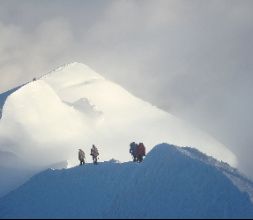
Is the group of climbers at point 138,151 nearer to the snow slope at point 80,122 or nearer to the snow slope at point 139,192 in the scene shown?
the snow slope at point 139,192

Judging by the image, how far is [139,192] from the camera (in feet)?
115

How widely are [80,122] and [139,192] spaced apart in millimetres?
38208

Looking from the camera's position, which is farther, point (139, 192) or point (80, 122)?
point (80, 122)

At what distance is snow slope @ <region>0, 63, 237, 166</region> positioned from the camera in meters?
62.2

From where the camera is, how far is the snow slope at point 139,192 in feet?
106

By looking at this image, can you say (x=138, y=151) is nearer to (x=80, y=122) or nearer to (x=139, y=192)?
(x=139, y=192)

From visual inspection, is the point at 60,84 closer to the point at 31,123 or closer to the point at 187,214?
the point at 31,123

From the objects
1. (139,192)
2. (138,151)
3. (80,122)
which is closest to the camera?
(139,192)

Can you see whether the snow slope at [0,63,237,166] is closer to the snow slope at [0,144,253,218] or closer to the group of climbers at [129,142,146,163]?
the snow slope at [0,144,253,218]

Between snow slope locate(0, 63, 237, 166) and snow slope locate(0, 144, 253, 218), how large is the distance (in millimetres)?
19408

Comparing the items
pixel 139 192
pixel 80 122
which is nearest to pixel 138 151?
pixel 139 192

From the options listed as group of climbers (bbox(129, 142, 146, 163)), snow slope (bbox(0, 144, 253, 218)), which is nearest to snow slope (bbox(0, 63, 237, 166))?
snow slope (bbox(0, 144, 253, 218))

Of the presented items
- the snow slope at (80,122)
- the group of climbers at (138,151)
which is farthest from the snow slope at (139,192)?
the snow slope at (80,122)

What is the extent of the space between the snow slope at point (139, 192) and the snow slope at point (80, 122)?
19408 mm
